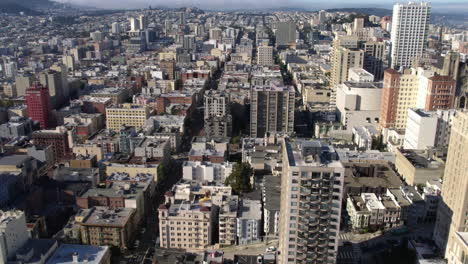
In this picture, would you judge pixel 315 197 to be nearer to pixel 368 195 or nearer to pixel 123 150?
pixel 368 195

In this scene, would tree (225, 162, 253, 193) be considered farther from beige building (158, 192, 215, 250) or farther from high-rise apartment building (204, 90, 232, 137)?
high-rise apartment building (204, 90, 232, 137)

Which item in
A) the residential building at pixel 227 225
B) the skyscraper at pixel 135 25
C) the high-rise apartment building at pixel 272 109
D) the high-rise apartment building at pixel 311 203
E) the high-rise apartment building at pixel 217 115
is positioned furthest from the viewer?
the skyscraper at pixel 135 25

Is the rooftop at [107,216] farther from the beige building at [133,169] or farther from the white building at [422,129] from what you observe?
the white building at [422,129]

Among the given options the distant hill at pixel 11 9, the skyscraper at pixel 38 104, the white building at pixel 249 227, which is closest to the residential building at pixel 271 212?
the white building at pixel 249 227

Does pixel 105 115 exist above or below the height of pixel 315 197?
below

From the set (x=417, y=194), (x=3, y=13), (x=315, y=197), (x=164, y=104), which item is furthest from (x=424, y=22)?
(x=3, y=13)

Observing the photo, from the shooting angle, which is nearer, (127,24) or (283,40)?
(283,40)

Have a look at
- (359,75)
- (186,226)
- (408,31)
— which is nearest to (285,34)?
(408,31)
